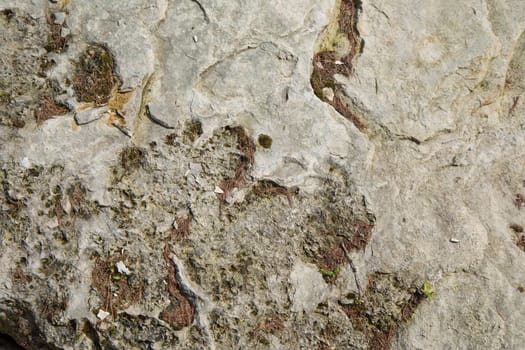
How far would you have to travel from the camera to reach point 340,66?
4.37 meters

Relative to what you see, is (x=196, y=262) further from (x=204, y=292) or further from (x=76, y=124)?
(x=76, y=124)

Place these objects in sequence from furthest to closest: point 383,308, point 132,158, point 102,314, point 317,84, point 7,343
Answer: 1. point 7,343
2. point 317,84
3. point 383,308
4. point 132,158
5. point 102,314

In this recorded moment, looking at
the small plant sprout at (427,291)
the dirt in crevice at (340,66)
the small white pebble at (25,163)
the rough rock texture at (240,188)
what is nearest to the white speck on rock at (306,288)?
the rough rock texture at (240,188)

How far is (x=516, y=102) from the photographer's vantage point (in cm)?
452

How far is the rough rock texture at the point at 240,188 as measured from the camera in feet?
13.0

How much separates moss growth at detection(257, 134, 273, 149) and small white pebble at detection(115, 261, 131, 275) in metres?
1.24

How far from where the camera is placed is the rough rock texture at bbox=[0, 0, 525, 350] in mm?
3965

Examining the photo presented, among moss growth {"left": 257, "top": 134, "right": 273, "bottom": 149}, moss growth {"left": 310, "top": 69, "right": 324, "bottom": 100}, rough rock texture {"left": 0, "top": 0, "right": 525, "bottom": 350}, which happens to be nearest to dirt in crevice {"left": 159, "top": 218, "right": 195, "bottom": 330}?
rough rock texture {"left": 0, "top": 0, "right": 525, "bottom": 350}

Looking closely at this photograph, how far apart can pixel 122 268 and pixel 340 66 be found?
6.93 ft

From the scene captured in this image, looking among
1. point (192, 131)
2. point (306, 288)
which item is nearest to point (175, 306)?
point (306, 288)

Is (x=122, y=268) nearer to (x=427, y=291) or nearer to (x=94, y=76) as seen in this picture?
(x=94, y=76)

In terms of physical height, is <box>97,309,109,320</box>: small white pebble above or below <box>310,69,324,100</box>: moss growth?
below

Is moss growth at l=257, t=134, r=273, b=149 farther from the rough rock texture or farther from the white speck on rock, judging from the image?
the white speck on rock

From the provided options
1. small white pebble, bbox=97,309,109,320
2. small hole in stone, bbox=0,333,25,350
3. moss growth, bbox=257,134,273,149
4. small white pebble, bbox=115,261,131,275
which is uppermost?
moss growth, bbox=257,134,273,149
